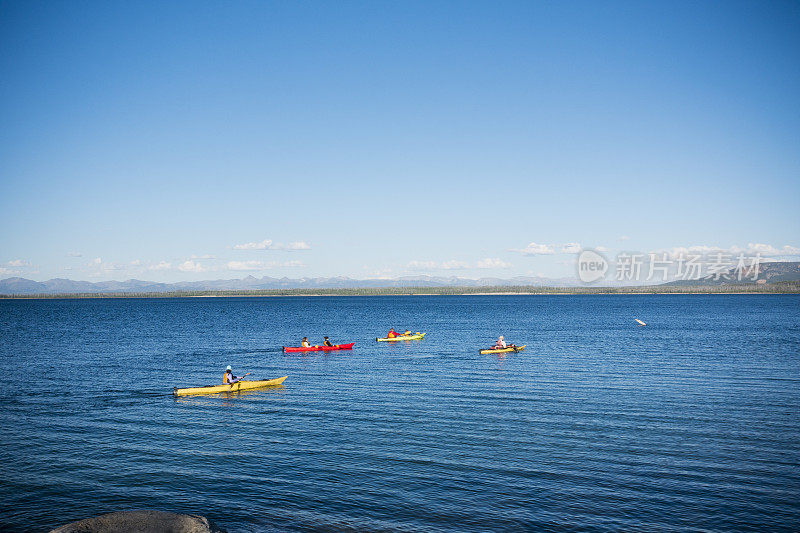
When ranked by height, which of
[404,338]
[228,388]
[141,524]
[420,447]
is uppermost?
[141,524]

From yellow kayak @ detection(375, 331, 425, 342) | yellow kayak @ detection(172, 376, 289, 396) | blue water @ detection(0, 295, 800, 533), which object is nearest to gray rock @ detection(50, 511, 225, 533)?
blue water @ detection(0, 295, 800, 533)

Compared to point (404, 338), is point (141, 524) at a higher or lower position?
higher

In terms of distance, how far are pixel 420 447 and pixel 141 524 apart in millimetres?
11168

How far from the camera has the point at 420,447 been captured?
21234 millimetres

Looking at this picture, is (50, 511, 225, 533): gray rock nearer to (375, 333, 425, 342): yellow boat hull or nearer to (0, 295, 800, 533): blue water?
(0, 295, 800, 533): blue water

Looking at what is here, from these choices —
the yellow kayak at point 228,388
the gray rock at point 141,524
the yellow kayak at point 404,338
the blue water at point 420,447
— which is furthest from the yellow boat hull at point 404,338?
the gray rock at point 141,524

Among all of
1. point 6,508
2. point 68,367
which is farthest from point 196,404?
point 68,367

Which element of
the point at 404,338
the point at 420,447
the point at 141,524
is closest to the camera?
the point at 141,524

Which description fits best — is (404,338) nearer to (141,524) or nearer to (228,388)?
(228,388)

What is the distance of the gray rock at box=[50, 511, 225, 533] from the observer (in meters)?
11.8

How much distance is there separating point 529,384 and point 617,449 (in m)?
14.3

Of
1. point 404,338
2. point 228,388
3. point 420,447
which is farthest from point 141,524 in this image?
point 404,338

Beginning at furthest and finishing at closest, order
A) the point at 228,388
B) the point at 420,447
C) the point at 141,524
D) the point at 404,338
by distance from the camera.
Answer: the point at 404,338 < the point at 228,388 < the point at 420,447 < the point at 141,524

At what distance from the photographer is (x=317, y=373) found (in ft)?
135
